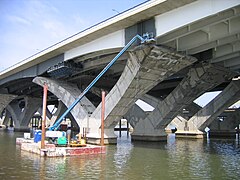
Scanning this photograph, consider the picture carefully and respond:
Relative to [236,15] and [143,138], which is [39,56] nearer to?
[143,138]

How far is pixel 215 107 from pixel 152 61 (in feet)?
59.7

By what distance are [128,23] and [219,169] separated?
13.8 metres

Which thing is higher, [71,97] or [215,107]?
[71,97]

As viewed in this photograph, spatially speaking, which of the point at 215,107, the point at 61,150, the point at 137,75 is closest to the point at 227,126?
the point at 215,107

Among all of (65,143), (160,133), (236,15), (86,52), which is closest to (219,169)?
(236,15)

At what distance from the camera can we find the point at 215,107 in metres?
39.1

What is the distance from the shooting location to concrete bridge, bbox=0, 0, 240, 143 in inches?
809

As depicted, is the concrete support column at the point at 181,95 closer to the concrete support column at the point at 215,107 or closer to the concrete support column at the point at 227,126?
the concrete support column at the point at 215,107

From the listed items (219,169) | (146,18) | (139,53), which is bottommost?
(219,169)

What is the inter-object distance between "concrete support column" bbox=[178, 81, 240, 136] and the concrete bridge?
5.1 inches

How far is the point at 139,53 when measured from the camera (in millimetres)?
A: 24312

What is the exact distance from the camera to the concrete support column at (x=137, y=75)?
24375 mm

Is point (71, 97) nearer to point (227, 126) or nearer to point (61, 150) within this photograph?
point (61, 150)

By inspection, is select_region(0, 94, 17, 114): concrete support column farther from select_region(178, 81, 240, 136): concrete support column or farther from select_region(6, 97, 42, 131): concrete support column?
select_region(178, 81, 240, 136): concrete support column
